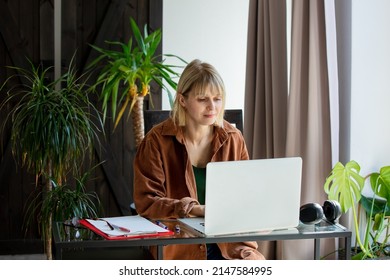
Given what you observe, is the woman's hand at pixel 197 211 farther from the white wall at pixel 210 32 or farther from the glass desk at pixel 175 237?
the white wall at pixel 210 32

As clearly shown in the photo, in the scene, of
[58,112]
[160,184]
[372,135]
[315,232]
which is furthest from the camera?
[58,112]

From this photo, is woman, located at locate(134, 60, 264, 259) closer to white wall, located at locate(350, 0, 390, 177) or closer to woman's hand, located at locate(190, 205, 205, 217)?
woman's hand, located at locate(190, 205, 205, 217)

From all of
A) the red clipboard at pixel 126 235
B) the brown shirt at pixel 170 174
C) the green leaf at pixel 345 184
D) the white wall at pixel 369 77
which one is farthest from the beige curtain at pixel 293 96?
the red clipboard at pixel 126 235

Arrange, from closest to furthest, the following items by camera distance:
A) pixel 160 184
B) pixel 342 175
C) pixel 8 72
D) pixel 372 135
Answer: pixel 160 184
pixel 342 175
pixel 372 135
pixel 8 72

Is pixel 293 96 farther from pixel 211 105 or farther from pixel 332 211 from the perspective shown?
pixel 332 211

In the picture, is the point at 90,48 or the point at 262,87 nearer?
the point at 262,87

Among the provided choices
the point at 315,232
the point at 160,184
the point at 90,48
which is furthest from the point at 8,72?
the point at 315,232

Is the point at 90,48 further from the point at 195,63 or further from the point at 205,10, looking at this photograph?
Answer: the point at 195,63

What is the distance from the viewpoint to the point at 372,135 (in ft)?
13.7

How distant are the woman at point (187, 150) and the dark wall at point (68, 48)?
2.29 m

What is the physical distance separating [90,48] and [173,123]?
2.36 m

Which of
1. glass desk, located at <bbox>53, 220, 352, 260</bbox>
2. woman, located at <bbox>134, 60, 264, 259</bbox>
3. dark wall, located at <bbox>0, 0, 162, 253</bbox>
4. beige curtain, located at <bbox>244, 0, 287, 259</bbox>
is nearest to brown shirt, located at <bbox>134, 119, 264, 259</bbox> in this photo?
woman, located at <bbox>134, 60, 264, 259</bbox>

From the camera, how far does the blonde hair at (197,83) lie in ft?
10.8

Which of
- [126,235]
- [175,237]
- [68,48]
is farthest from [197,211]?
[68,48]
